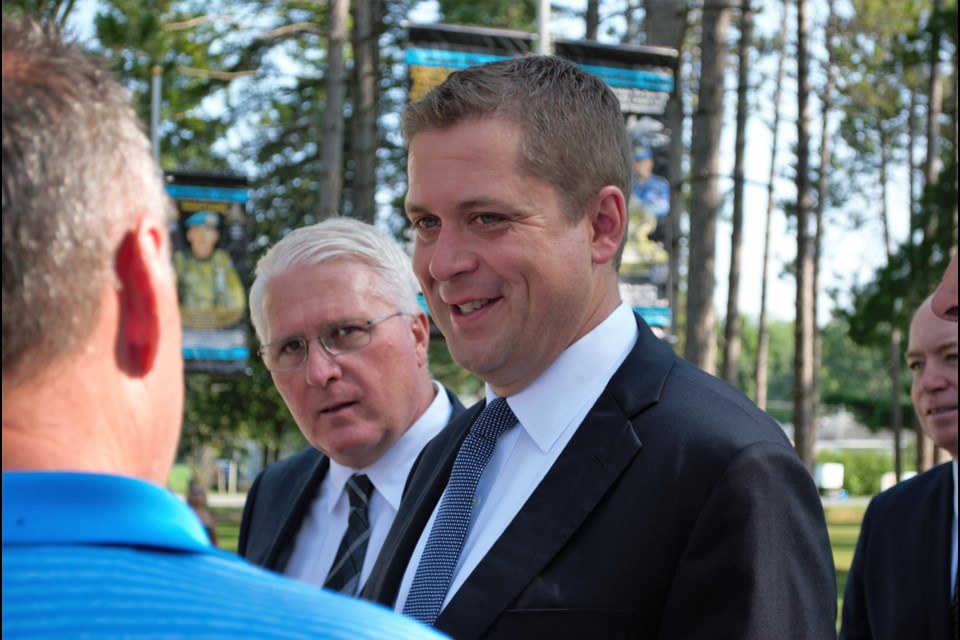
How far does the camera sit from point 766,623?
2.30m

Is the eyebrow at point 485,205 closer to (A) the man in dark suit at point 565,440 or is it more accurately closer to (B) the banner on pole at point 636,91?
(A) the man in dark suit at point 565,440

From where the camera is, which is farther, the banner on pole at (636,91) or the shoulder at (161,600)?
the banner on pole at (636,91)

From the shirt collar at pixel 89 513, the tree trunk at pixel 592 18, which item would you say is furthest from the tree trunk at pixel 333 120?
the shirt collar at pixel 89 513

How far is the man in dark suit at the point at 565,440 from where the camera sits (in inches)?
93.7

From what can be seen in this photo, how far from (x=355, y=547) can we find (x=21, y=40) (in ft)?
8.64

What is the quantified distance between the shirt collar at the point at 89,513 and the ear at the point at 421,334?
293 cm

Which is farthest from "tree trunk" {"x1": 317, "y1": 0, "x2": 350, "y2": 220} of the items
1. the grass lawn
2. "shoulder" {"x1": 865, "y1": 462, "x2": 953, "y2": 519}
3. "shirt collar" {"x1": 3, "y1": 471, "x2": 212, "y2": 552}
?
"shirt collar" {"x1": 3, "y1": 471, "x2": 212, "y2": 552}

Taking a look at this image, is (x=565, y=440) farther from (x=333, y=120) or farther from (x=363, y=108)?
(x=363, y=108)

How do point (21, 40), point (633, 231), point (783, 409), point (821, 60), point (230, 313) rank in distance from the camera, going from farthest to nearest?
point (783, 409) < point (821, 60) < point (230, 313) < point (633, 231) < point (21, 40)

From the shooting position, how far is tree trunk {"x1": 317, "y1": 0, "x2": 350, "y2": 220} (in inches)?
653

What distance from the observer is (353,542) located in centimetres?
378

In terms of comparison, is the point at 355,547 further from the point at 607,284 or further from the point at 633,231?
the point at 633,231

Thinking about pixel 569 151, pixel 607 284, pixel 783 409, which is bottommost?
pixel 783 409

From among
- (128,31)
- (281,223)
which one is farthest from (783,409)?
(128,31)
